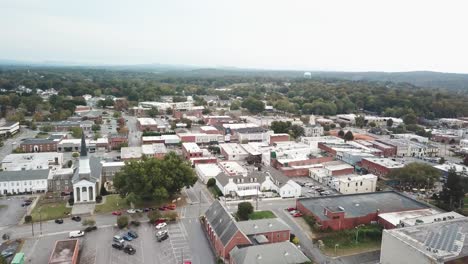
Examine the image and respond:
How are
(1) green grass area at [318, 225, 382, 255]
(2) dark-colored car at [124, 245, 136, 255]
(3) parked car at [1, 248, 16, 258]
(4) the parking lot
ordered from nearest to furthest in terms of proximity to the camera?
(4) the parking lot, (3) parked car at [1, 248, 16, 258], (2) dark-colored car at [124, 245, 136, 255], (1) green grass area at [318, 225, 382, 255]

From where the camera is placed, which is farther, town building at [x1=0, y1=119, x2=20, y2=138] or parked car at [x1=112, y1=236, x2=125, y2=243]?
town building at [x1=0, y1=119, x2=20, y2=138]

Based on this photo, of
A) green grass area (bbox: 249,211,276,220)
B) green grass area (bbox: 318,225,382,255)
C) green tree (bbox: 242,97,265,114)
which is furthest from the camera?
green tree (bbox: 242,97,265,114)

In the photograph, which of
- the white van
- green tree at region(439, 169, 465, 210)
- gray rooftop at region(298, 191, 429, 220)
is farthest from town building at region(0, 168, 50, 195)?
green tree at region(439, 169, 465, 210)

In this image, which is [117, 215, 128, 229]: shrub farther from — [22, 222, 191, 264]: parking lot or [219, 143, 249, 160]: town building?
[219, 143, 249, 160]: town building

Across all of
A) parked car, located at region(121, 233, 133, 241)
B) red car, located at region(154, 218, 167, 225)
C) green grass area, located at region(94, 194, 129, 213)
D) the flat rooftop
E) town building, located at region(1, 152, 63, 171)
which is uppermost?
the flat rooftop

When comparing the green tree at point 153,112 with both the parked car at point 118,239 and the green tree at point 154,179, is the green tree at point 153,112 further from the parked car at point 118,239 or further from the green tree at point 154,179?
the parked car at point 118,239

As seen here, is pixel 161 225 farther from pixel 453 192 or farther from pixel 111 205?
pixel 453 192

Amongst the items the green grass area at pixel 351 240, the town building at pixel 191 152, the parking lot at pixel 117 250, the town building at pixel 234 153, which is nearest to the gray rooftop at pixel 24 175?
the parking lot at pixel 117 250

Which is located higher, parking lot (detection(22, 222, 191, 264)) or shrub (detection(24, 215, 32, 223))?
shrub (detection(24, 215, 32, 223))

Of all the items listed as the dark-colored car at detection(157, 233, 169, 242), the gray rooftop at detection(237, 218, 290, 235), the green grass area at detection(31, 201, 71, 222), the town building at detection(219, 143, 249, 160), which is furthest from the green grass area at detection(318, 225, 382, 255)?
the town building at detection(219, 143, 249, 160)

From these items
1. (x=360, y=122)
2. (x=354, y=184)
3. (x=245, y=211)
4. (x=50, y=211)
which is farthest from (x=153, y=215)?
(x=360, y=122)
